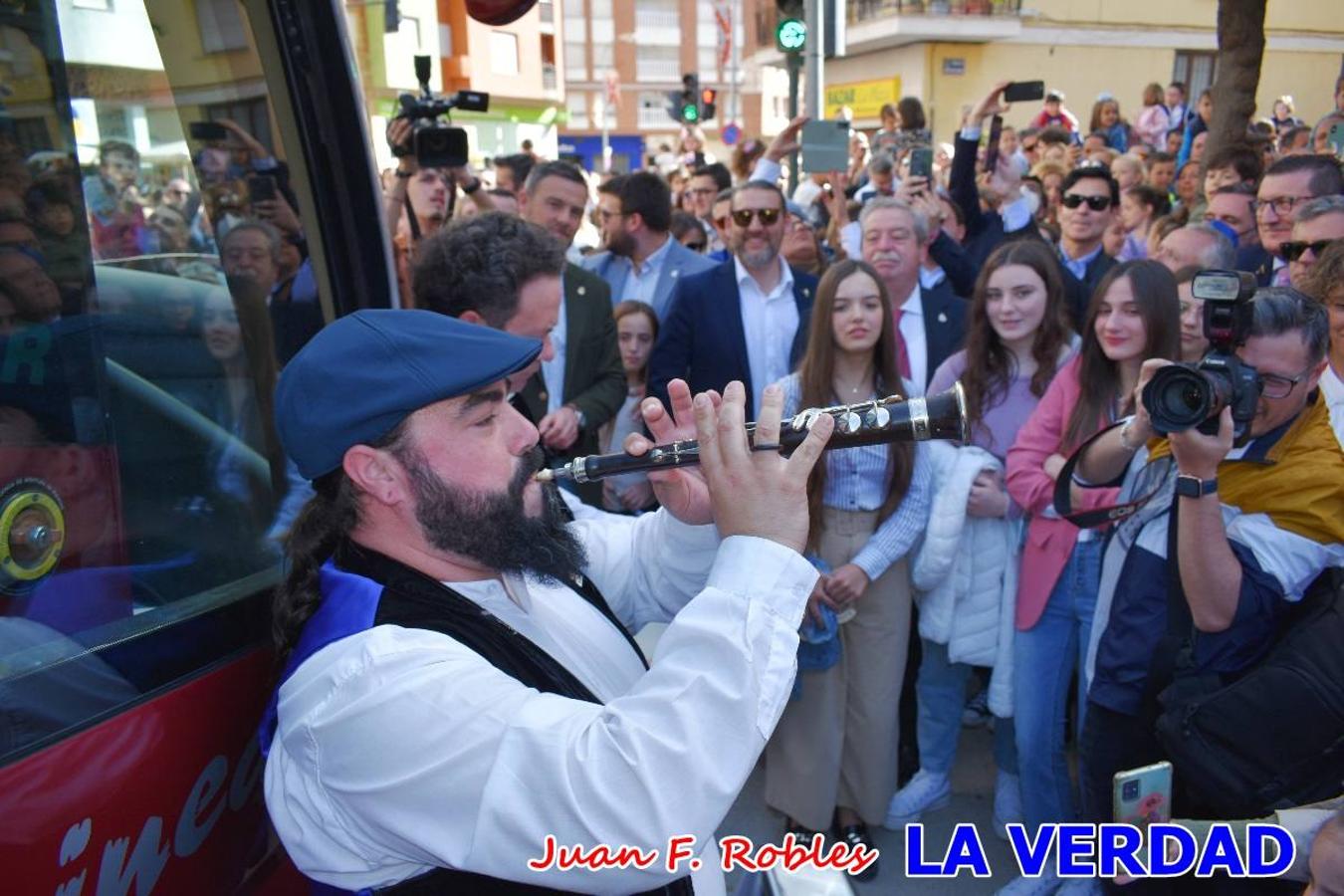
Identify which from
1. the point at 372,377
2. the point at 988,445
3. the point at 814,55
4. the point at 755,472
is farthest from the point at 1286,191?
the point at 372,377

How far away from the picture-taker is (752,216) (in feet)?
15.5

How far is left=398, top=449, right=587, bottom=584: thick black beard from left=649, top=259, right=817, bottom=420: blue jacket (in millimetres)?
2647

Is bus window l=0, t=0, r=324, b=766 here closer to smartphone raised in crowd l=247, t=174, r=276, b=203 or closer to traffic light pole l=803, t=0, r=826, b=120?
smartphone raised in crowd l=247, t=174, r=276, b=203

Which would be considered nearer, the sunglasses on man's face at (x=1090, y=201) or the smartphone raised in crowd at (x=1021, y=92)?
the sunglasses on man's face at (x=1090, y=201)

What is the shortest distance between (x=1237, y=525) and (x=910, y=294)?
2224mm

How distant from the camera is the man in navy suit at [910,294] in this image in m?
4.29

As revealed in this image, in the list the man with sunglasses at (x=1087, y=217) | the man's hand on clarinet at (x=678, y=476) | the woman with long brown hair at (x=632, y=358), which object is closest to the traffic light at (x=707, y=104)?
the man with sunglasses at (x=1087, y=217)

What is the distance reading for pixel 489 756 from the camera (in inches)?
55.4

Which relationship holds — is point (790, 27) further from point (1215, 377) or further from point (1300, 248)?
point (1215, 377)

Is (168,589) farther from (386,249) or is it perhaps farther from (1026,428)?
(1026,428)

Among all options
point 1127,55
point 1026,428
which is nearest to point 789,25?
point 1026,428

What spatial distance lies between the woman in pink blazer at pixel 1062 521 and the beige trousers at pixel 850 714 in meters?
0.43

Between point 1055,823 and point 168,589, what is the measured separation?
2800mm

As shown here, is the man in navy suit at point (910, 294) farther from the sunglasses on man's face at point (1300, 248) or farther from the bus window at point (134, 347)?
the bus window at point (134, 347)
